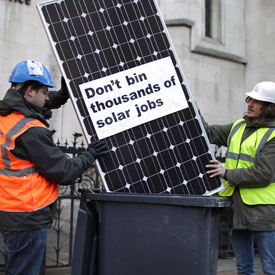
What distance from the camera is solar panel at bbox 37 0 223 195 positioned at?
253cm

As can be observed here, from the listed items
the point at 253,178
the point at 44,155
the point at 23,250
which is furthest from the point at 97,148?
the point at 253,178

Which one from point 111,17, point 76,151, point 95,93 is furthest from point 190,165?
point 76,151

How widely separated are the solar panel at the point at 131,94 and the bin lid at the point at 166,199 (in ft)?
0.43

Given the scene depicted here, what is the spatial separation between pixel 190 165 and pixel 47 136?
0.97 metres

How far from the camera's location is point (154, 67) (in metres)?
2.65

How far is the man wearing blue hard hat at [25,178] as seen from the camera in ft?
7.22

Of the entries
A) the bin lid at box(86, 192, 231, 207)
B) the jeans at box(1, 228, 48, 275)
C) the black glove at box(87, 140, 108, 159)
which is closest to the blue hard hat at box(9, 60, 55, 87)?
the black glove at box(87, 140, 108, 159)

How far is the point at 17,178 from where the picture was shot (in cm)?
221

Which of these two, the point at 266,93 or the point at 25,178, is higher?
the point at 266,93

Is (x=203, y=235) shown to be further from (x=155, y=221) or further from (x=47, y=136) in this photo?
(x=47, y=136)

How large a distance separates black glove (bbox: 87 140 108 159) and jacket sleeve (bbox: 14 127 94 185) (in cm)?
19

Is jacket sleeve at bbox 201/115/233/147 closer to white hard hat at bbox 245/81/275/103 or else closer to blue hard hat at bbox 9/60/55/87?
white hard hat at bbox 245/81/275/103

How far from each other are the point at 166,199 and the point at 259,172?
80 centimetres

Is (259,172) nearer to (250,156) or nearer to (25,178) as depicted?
(250,156)
